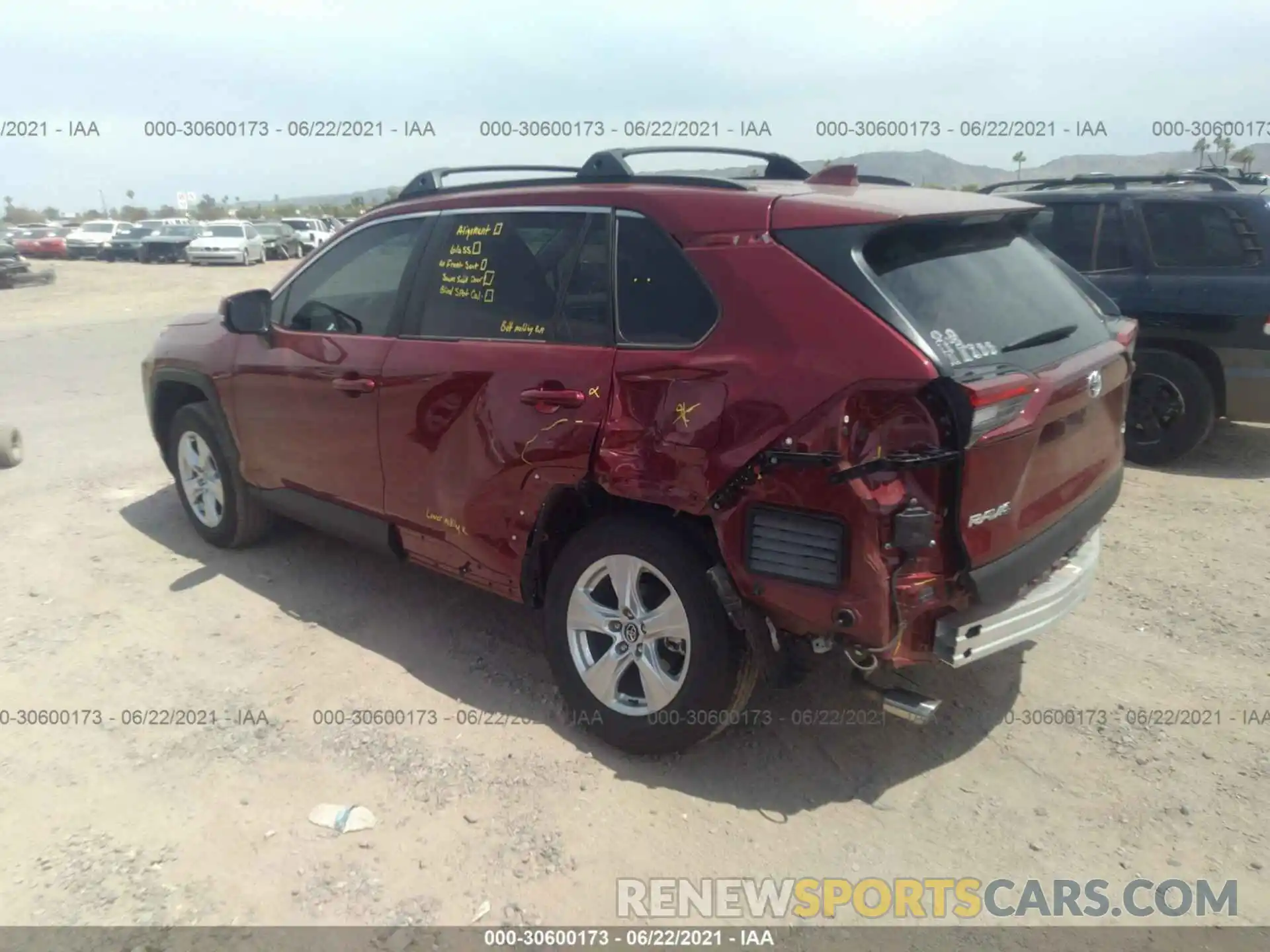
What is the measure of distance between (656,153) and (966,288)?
1453 millimetres

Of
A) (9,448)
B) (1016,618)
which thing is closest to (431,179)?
(1016,618)

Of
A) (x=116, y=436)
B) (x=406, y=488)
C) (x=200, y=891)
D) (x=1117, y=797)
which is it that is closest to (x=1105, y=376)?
(x=1117, y=797)

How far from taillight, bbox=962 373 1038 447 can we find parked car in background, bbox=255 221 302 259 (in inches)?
1361

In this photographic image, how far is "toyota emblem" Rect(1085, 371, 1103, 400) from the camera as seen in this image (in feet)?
10.2

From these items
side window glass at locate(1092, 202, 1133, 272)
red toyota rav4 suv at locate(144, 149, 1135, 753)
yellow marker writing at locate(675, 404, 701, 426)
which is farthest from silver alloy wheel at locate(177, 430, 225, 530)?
side window glass at locate(1092, 202, 1133, 272)

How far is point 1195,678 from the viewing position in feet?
12.6

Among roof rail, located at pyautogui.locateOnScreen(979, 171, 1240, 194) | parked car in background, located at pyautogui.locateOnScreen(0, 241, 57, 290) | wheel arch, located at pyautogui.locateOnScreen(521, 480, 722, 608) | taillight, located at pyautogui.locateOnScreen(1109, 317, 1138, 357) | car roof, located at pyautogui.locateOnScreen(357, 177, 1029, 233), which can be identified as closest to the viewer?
car roof, located at pyautogui.locateOnScreen(357, 177, 1029, 233)

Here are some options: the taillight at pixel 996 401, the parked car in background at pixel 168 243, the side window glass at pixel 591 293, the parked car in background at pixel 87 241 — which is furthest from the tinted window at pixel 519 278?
the parked car in background at pixel 87 241

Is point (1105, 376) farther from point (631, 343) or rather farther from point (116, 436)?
point (116, 436)

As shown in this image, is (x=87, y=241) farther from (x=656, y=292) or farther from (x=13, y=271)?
(x=656, y=292)

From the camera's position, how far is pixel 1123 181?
7238 millimetres

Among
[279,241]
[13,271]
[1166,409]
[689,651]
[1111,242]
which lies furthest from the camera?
[279,241]

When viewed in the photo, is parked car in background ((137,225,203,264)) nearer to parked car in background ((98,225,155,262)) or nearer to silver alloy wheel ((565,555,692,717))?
parked car in background ((98,225,155,262))

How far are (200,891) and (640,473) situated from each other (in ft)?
5.93
